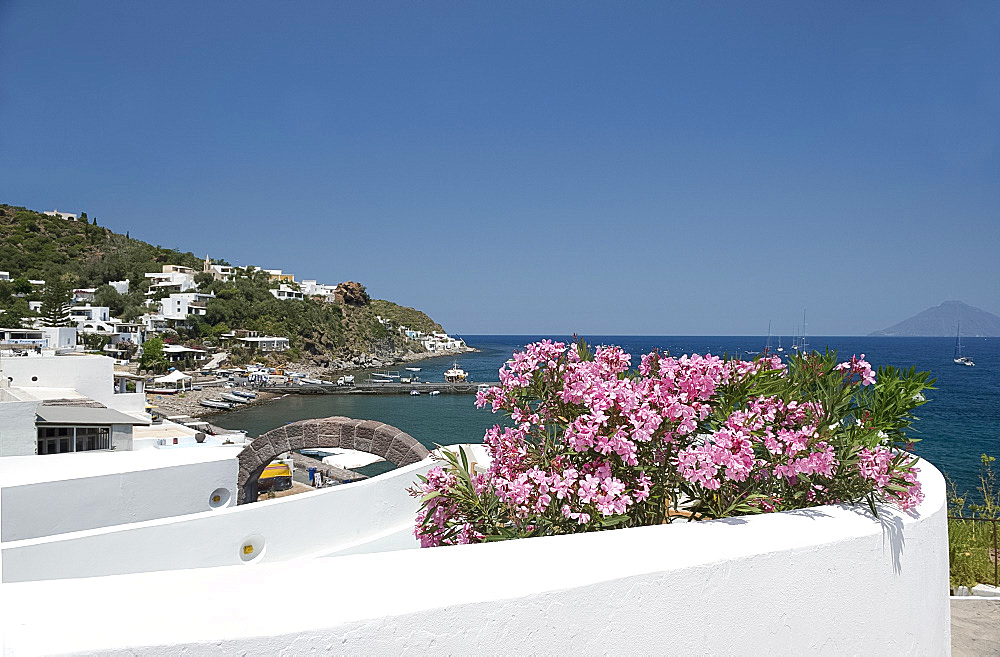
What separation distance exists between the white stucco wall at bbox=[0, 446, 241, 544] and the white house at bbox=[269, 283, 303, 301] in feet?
249

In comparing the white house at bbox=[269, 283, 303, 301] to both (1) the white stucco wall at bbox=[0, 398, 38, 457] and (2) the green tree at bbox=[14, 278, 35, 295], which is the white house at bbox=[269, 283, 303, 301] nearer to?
(2) the green tree at bbox=[14, 278, 35, 295]

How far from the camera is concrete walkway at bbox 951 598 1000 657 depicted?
4566mm

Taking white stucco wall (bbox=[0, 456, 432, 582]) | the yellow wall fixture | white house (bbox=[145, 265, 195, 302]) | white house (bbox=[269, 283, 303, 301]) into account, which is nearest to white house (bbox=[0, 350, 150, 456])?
white stucco wall (bbox=[0, 456, 432, 582])

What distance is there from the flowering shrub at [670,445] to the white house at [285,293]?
79113 millimetres

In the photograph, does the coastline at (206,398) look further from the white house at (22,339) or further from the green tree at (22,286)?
the green tree at (22,286)

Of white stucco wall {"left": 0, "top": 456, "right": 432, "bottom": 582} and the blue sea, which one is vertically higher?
white stucco wall {"left": 0, "top": 456, "right": 432, "bottom": 582}

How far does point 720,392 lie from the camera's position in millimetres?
2834

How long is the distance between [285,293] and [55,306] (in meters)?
34.4

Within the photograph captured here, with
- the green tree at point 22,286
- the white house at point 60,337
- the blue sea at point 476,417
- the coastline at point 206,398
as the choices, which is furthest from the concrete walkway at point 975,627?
the green tree at point 22,286

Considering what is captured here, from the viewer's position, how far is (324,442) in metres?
6.10

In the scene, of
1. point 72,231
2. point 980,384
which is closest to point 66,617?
point 980,384

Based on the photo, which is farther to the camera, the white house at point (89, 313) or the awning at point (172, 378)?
the white house at point (89, 313)

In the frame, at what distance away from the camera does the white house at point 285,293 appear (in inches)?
3128

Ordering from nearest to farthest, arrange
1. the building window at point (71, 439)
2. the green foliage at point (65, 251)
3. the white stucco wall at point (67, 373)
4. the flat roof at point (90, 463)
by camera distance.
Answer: the flat roof at point (90, 463)
the building window at point (71, 439)
the white stucco wall at point (67, 373)
the green foliage at point (65, 251)
